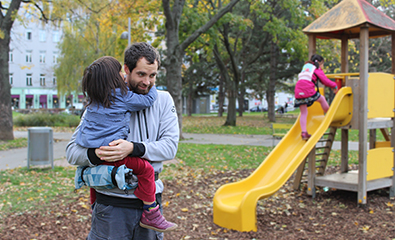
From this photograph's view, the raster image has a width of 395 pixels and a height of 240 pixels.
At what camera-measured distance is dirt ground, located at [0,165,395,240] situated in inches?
177

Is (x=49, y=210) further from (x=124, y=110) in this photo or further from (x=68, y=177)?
(x=124, y=110)

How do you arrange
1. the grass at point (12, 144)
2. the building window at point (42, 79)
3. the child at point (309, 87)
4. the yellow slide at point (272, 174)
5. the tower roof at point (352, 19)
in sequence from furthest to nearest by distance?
1. the building window at point (42, 79)
2. the grass at point (12, 144)
3. the child at point (309, 87)
4. the tower roof at point (352, 19)
5. the yellow slide at point (272, 174)

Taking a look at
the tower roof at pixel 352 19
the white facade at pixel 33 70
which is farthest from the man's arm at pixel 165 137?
the white facade at pixel 33 70

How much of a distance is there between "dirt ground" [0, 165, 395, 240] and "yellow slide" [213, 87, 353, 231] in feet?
0.67

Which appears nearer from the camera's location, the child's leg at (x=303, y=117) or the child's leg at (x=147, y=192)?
the child's leg at (x=147, y=192)

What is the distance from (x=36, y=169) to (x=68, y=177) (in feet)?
3.97

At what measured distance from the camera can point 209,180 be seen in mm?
7363

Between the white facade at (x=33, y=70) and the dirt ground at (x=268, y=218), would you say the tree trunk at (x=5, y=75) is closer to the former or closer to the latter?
the dirt ground at (x=268, y=218)

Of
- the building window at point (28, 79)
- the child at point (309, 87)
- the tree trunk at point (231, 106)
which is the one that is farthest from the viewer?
the building window at point (28, 79)

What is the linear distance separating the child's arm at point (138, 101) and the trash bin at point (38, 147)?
6.62m

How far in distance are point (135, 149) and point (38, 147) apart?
675cm

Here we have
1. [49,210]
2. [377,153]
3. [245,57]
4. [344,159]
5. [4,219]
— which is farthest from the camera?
[245,57]

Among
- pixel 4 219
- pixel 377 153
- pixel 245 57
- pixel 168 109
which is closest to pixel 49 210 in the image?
pixel 4 219

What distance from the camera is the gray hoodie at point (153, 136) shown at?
2.05 m
